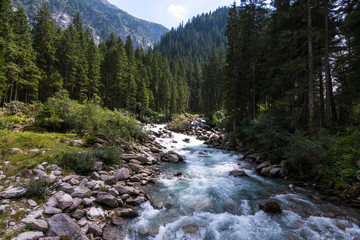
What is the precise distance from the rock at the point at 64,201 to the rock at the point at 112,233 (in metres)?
1.52

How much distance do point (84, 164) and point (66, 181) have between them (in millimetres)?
1419

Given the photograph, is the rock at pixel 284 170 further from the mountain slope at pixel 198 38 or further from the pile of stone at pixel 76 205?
the mountain slope at pixel 198 38

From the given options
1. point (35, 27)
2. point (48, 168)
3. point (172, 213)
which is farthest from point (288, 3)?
point (35, 27)

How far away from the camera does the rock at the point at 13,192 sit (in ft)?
16.8

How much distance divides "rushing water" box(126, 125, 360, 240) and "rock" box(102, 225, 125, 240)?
271 millimetres

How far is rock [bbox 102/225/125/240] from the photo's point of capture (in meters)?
4.90

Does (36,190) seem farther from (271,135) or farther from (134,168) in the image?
(271,135)

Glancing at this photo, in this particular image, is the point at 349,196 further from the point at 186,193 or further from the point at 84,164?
the point at 84,164

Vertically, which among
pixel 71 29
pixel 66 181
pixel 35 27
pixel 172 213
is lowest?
pixel 172 213

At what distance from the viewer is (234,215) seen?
21.0 feet

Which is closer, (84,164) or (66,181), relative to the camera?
(66,181)

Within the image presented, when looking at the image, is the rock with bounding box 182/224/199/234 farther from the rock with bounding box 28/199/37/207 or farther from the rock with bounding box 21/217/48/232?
the rock with bounding box 28/199/37/207

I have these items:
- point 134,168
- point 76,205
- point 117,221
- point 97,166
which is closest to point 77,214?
point 76,205

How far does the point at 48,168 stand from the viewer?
731cm
